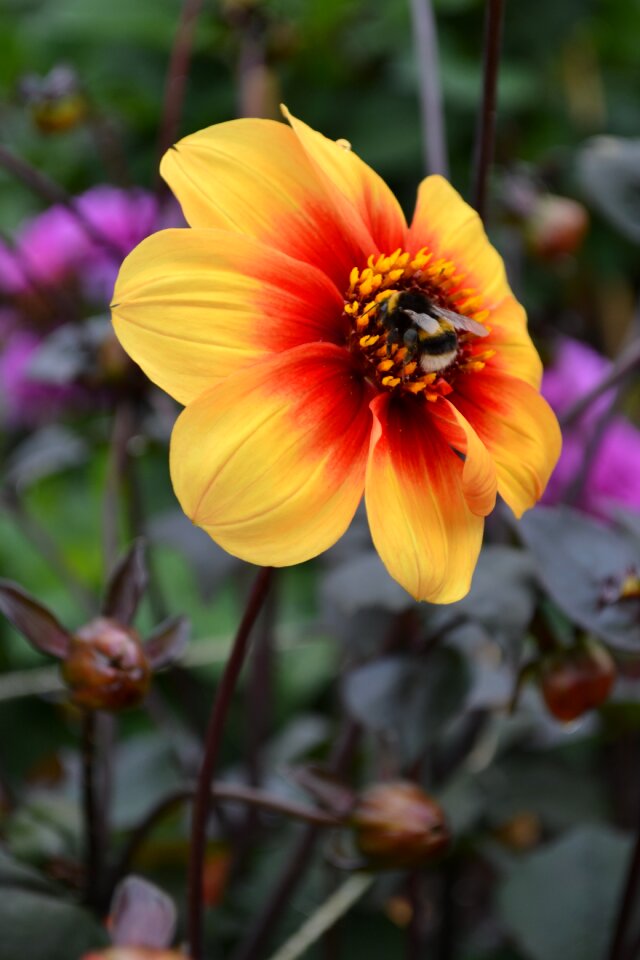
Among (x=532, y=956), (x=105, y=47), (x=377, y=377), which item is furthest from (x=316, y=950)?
(x=105, y=47)

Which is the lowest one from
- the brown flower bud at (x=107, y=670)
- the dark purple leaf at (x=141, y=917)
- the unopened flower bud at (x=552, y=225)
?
the unopened flower bud at (x=552, y=225)

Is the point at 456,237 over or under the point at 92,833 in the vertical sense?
over

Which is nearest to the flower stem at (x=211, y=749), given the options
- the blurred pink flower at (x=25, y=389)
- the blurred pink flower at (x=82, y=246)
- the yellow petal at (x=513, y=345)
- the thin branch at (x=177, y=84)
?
the yellow petal at (x=513, y=345)

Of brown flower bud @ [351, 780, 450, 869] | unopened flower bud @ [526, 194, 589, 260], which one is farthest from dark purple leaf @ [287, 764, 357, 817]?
unopened flower bud @ [526, 194, 589, 260]

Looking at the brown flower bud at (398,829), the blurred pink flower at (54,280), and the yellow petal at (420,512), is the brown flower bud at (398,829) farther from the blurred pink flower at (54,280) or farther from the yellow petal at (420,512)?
the blurred pink flower at (54,280)

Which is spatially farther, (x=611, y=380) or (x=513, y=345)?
(x=611, y=380)

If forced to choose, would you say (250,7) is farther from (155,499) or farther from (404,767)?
(155,499)

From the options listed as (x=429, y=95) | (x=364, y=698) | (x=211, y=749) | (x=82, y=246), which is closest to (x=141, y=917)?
(x=211, y=749)

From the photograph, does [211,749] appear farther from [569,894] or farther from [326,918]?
[569,894]

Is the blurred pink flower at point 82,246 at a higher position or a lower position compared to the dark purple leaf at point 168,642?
lower
